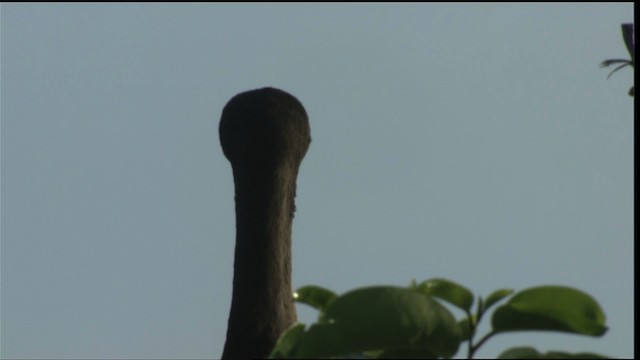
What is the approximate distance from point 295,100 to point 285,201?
0.58ft

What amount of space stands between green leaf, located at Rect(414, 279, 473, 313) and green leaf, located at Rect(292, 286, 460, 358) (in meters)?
0.07

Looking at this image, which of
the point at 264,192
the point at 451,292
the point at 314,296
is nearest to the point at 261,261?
the point at 264,192

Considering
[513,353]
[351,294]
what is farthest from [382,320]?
[513,353]

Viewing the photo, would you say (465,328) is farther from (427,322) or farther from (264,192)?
(264,192)

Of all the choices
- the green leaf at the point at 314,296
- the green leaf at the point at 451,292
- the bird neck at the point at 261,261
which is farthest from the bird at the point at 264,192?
the green leaf at the point at 451,292

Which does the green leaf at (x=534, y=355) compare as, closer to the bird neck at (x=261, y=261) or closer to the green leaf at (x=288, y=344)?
the green leaf at (x=288, y=344)

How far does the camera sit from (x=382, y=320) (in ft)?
3.34

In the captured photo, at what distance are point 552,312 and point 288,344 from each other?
0.91 feet

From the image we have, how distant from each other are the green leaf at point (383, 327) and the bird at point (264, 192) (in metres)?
0.60

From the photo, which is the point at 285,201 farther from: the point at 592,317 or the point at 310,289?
the point at 592,317

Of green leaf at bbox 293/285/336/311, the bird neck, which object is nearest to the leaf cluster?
→ green leaf at bbox 293/285/336/311

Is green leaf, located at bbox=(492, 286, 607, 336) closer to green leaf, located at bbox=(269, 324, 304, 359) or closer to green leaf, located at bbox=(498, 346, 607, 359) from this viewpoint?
green leaf, located at bbox=(498, 346, 607, 359)

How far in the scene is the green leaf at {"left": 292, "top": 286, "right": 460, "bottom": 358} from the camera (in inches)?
39.6

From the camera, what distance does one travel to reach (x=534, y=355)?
1.05 meters
